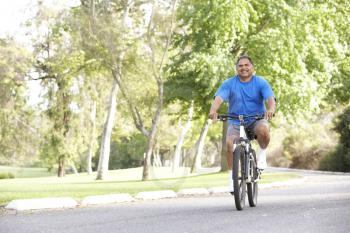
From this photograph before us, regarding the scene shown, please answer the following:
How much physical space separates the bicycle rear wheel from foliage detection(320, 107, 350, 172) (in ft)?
86.6

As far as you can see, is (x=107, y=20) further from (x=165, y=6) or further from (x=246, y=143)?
(x=246, y=143)

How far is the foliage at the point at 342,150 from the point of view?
34.4 metres

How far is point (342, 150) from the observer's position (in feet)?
117

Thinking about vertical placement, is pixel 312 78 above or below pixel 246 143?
above

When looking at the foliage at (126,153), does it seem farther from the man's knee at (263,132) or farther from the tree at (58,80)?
the man's knee at (263,132)

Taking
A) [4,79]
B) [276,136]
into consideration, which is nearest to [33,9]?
[4,79]

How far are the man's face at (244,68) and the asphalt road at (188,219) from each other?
1926mm

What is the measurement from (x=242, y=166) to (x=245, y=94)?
103 centimetres

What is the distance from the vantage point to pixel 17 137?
35.4 meters

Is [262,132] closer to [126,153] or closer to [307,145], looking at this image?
[307,145]

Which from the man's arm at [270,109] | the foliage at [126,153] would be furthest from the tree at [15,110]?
the foliage at [126,153]

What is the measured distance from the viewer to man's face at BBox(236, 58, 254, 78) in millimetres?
8844

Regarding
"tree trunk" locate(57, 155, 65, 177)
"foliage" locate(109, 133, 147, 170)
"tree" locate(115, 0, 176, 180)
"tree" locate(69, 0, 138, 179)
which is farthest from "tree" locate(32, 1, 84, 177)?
"foliage" locate(109, 133, 147, 170)

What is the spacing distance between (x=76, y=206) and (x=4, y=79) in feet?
74.3
